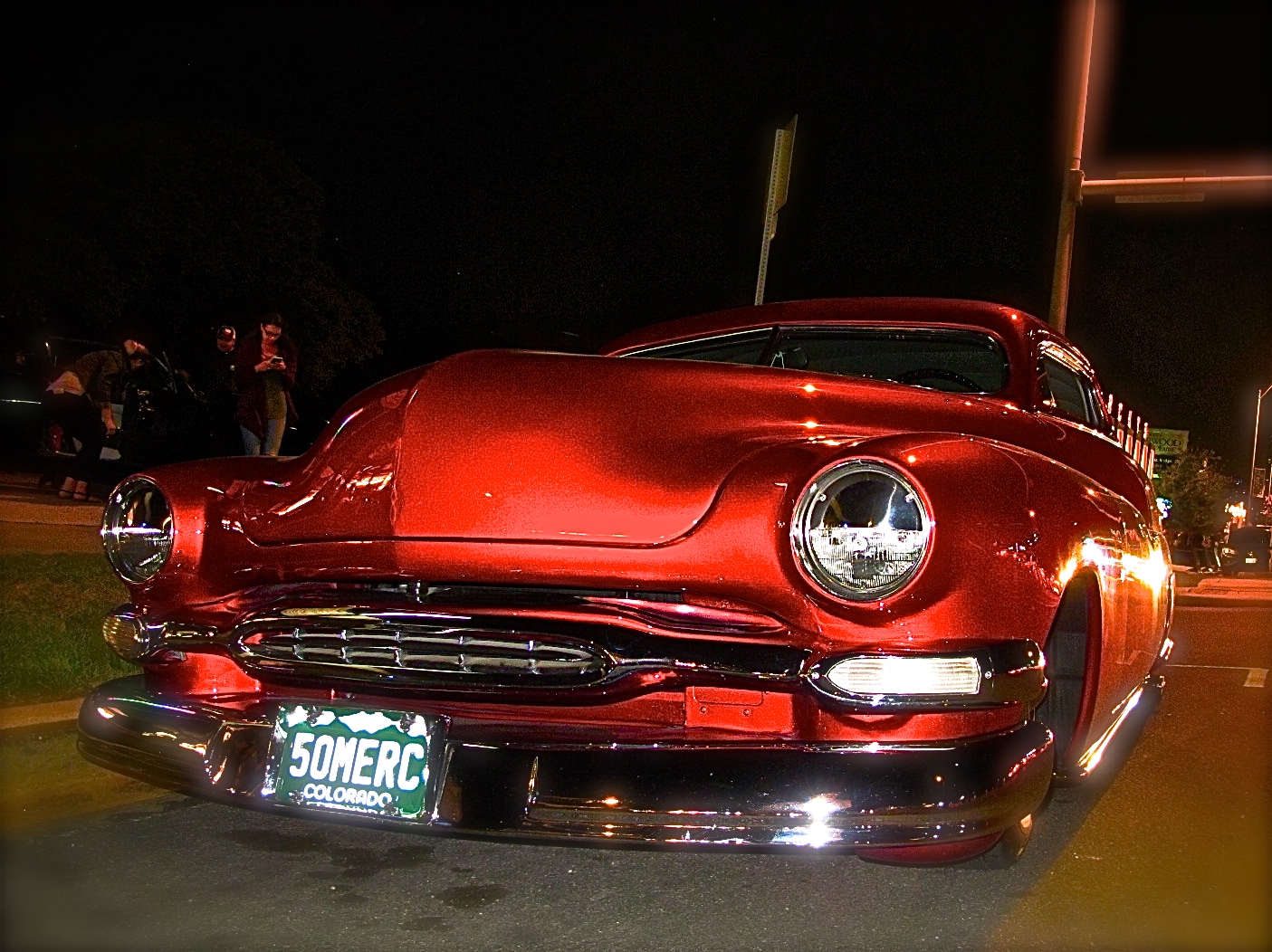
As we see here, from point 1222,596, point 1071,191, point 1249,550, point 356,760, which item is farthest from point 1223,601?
point 1249,550

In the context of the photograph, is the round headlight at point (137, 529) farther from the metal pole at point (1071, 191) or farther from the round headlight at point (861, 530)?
the metal pole at point (1071, 191)

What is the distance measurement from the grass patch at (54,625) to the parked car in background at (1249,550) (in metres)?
31.7

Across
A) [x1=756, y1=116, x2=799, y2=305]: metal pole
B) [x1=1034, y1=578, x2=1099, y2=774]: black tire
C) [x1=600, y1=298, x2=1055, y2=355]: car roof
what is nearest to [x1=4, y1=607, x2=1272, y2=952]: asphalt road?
[x1=1034, y1=578, x2=1099, y2=774]: black tire

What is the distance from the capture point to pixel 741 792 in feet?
7.23

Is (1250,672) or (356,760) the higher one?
(356,760)

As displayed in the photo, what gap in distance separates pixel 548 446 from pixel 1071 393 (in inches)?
99.3

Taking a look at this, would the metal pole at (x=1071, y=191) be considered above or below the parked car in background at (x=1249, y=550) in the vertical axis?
above

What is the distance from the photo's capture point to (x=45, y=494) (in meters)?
10.0

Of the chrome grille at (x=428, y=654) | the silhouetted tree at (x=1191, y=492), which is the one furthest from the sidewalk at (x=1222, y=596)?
the silhouetted tree at (x=1191, y=492)

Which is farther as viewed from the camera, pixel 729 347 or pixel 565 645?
pixel 729 347

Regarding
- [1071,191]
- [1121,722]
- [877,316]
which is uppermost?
[1071,191]

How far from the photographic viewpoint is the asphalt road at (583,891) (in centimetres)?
266

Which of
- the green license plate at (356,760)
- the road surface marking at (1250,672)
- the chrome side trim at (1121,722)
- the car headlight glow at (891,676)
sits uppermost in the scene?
the car headlight glow at (891,676)

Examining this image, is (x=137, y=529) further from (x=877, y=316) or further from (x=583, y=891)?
(x=877, y=316)
